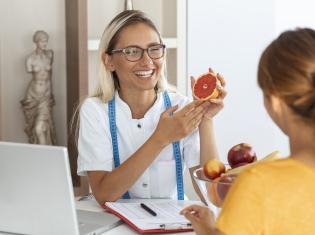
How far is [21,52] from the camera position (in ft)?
Result: 10.5

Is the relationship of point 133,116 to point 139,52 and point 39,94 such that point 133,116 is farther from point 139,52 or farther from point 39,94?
point 39,94

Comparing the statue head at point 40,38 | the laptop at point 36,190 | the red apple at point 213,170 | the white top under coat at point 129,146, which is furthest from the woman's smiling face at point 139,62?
the statue head at point 40,38

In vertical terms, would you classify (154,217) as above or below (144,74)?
below

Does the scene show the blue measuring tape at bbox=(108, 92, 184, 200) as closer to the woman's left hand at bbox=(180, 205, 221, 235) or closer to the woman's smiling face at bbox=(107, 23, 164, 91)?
the woman's smiling face at bbox=(107, 23, 164, 91)

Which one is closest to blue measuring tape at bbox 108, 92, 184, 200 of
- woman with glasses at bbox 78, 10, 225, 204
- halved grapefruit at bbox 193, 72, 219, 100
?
woman with glasses at bbox 78, 10, 225, 204

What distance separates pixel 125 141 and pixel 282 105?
1174mm

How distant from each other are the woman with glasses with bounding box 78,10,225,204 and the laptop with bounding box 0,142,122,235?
530mm

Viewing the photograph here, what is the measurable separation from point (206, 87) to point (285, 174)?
102cm

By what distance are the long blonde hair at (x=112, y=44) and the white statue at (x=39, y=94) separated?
814mm

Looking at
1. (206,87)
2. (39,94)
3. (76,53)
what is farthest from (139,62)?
(39,94)

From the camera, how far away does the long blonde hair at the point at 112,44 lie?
232cm

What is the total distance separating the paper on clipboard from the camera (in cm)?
174

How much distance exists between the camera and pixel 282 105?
1228mm

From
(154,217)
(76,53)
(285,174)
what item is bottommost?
(154,217)
